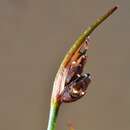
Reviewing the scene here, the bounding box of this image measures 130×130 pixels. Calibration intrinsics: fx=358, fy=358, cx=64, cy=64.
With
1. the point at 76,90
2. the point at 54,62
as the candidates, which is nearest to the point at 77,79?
the point at 76,90

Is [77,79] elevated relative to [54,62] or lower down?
lower down

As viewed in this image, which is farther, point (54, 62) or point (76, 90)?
point (54, 62)

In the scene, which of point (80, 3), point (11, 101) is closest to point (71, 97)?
point (11, 101)

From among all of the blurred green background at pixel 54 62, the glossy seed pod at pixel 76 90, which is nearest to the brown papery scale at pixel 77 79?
the glossy seed pod at pixel 76 90

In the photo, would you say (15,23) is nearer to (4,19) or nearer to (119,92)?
(4,19)

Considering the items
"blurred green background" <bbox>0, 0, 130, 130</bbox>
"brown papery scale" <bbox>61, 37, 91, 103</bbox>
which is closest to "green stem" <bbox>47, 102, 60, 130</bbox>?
"brown papery scale" <bbox>61, 37, 91, 103</bbox>

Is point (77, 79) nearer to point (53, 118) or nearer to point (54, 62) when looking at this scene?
point (53, 118)

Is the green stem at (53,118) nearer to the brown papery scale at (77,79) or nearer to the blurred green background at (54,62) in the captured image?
the brown papery scale at (77,79)

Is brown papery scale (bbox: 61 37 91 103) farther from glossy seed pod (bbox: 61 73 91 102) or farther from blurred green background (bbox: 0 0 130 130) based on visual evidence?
blurred green background (bbox: 0 0 130 130)

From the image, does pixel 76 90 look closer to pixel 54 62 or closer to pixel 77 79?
pixel 77 79
